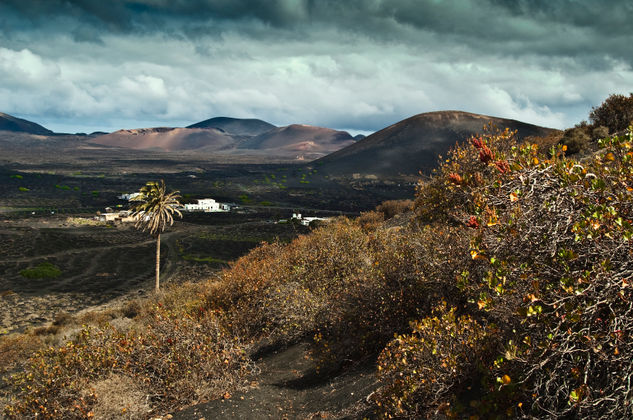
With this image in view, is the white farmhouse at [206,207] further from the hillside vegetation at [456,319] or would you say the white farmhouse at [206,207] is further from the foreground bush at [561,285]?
the foreground bush at [561,285]

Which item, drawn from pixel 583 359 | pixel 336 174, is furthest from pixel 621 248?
pixel 336 174

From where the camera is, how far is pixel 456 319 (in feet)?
27.9

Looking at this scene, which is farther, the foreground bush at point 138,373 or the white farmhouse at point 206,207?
the white farmhouse at point 206,207

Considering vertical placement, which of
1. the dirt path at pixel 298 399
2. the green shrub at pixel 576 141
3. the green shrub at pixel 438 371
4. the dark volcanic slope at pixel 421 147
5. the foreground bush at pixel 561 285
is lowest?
the dirt path at pixel 298 399

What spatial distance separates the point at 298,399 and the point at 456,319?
395 centimetres

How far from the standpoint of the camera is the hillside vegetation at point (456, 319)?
433 centimetres

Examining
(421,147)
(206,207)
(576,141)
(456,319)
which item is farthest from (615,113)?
(421,147)

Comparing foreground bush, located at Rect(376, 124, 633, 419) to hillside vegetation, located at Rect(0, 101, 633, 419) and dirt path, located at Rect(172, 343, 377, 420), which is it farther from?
dirt path, located at Rect(172, 343, 377, 420)

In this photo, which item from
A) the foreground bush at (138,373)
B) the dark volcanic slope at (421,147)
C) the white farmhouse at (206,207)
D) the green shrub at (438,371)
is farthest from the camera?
the dark volcanic slope at (421,147)

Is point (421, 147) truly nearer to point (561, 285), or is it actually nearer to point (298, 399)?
point (298, 399)

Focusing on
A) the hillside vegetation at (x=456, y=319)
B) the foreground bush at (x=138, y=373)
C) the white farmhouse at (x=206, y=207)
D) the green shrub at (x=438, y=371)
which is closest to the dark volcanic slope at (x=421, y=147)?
the white farmhouse at (x=206, y=207)

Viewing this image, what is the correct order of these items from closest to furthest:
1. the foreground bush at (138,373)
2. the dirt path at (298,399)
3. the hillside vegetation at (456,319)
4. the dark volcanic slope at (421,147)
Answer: the hillside vegetation at (456,319) → the dirt path at (298,399) → the foreground bush at (138,373) → the dark volcanic slope at (421,147)

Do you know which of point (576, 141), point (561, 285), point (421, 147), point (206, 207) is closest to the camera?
point (561, 285)

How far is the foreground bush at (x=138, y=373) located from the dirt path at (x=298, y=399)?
1.82 feet
